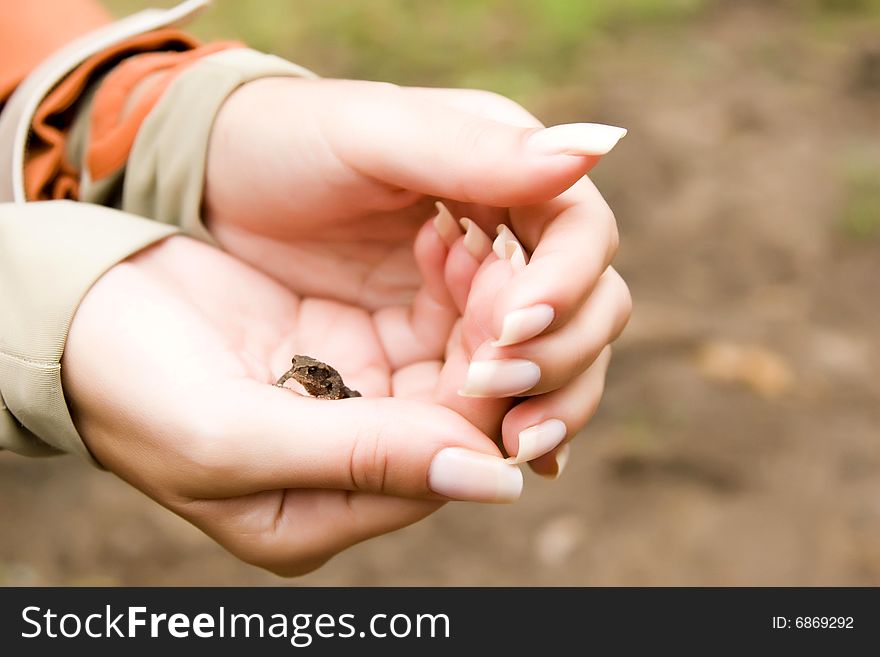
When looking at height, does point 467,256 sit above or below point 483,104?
below

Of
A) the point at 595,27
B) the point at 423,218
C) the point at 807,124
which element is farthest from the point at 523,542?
the point at 595,27

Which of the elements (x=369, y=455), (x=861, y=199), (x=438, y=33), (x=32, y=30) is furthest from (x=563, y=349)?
(x=438, y=33)

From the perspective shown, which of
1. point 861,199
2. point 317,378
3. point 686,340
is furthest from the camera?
point 861,199

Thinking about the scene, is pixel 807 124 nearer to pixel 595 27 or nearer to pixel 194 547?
pixel 595 27

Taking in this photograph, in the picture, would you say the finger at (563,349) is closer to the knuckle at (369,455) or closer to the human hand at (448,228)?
the human hand at (448,228)

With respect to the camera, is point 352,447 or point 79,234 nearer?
point 352,447

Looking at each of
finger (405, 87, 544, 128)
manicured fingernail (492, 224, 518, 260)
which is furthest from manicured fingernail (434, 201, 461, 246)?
finger (405, 87, 544, 128)

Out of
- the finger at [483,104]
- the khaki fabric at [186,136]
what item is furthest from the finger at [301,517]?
the finger at [483,104]

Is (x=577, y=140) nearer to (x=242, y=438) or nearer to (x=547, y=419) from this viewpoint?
(x=547, y=419)
